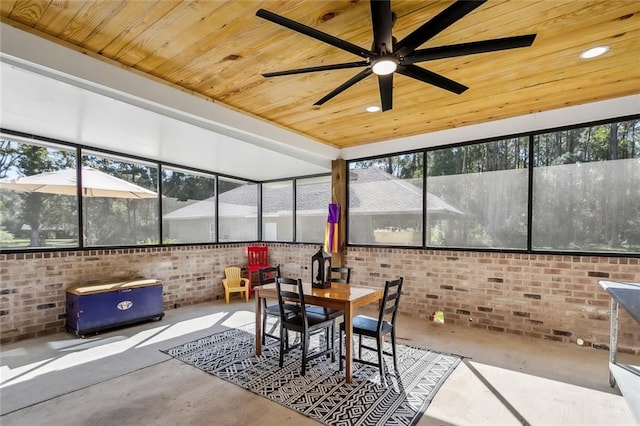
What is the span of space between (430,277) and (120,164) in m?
5.14

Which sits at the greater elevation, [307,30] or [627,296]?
[307,30]

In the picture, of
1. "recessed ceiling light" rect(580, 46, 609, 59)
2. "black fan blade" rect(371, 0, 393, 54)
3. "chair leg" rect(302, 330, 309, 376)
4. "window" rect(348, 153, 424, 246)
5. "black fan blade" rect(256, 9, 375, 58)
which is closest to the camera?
"black fan blade" rect(371, 0, 393, 54)

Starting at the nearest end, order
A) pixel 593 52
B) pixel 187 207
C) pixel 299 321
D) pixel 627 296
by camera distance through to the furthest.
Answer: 1. pixel 627 296
2. pixel 593 52
3. pixel 299 321
4. pixel 187 207

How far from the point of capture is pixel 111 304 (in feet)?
14.2

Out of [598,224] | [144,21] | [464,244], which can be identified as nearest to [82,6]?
[144,21]

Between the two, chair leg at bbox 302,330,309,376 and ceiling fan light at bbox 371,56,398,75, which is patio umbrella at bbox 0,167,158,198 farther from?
ceiling fan light at bbox 371,56,398,75

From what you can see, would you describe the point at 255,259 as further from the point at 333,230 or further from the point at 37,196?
A: the point at 37,196

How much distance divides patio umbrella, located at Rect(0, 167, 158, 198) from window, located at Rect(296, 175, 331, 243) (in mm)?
2833

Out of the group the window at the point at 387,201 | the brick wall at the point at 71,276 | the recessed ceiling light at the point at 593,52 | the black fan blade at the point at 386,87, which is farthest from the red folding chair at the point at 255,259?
the recessed ceiling light at the point at 593,52

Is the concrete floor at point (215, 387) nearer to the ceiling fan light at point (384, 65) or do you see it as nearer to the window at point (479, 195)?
the window at point (479, 195)

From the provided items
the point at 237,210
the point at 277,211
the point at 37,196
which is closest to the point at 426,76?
the point at 37,196

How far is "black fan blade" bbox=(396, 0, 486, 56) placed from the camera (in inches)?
62.6

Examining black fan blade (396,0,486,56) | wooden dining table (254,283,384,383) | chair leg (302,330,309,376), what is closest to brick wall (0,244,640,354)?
wooden dining table (254,283,384,383)

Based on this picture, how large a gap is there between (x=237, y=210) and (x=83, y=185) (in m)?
2.91
